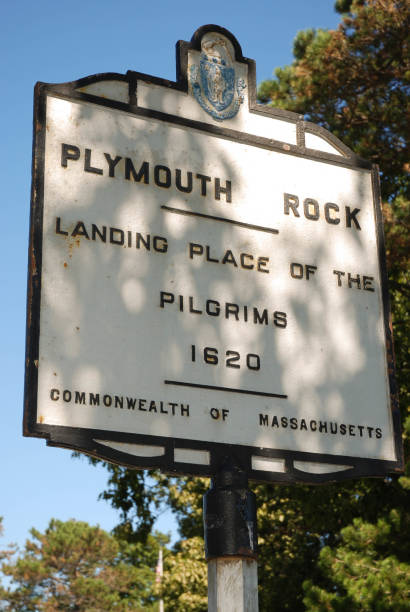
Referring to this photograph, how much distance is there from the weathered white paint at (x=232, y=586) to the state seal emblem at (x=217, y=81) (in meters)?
2.28

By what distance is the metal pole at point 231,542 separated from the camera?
12.4 ft

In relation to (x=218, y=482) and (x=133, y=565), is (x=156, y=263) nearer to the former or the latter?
(x=218, y=482)

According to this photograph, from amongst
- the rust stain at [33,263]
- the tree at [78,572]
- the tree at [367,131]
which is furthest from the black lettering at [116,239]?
the tree at [78,572]

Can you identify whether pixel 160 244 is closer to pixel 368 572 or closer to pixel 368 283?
pixel 368 283

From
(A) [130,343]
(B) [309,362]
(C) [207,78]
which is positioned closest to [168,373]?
(A) [130,343]

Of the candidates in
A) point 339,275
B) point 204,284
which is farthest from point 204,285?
point 339,275

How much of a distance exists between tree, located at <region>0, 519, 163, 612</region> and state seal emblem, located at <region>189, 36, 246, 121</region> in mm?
51108

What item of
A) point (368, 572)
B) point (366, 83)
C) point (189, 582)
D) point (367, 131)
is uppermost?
point (366, 83)

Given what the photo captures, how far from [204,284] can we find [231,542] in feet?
3.99

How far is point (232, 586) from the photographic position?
3.80 metres

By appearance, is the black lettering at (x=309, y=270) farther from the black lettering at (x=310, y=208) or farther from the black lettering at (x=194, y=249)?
the black lettering at (x=194, y=249)

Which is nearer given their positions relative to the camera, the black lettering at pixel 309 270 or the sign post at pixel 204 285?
the sign post at pixel 204 285

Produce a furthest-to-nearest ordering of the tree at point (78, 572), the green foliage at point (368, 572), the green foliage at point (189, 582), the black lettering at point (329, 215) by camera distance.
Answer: the tree at point (78, 572), the green foliage at point (189, 582), the green foliage at point (368, 572), the black lettering at point (329, 215)

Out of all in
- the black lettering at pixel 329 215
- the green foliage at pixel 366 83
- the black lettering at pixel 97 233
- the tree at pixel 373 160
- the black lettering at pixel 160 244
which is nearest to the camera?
the black lettering at pixel 97 233
